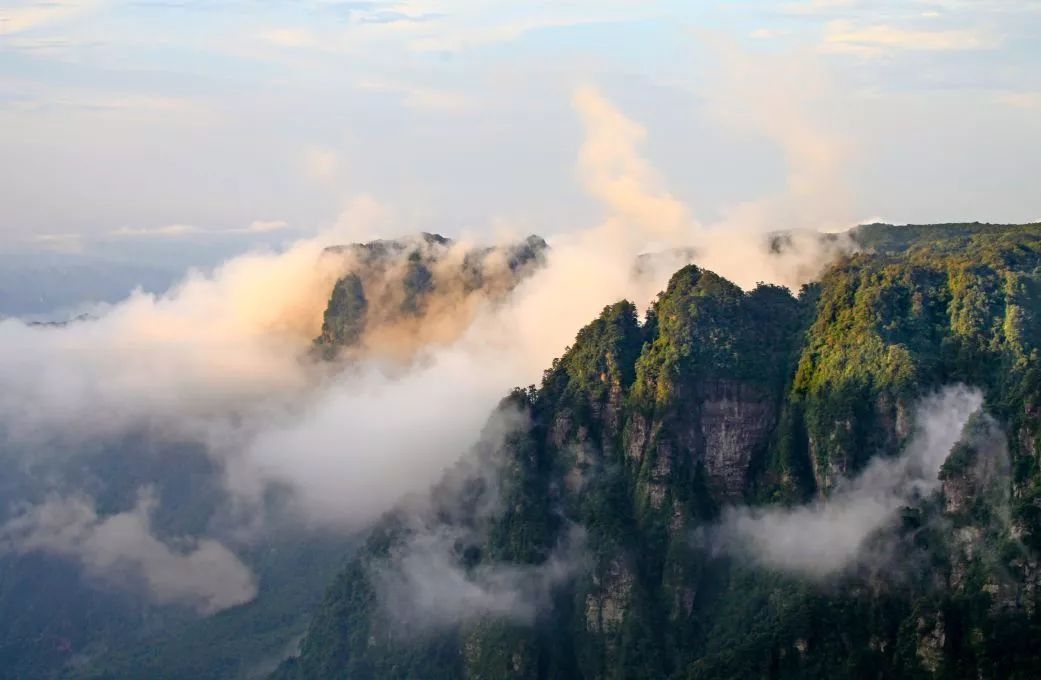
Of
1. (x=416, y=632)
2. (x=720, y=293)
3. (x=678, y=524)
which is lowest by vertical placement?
(x=416, y=632)

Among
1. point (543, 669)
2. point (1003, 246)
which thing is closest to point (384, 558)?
point (543, 669)

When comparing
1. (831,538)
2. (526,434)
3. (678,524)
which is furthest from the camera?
(526,434)

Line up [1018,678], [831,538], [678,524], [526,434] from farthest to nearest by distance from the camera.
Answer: [526,434] < [678,524] < [831,538] < [1018,678]

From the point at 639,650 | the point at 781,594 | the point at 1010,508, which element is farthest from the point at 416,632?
the point at 1010,508

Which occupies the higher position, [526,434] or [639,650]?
[526,434]

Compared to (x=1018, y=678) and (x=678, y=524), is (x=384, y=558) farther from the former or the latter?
(x=1018, y=678)

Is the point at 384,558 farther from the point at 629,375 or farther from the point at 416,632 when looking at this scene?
the point at 629,375

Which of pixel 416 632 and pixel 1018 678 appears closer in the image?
pixel 1018 678
